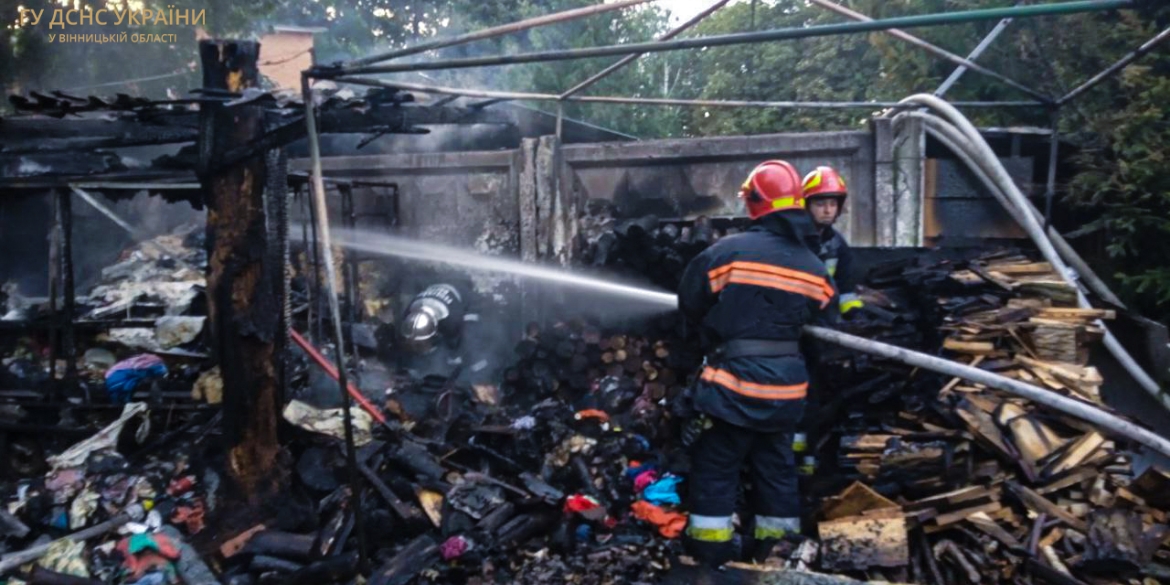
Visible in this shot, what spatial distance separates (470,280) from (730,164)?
3.42 metres

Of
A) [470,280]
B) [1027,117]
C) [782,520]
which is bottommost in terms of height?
[782,520]

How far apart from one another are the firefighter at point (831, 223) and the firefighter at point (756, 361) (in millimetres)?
822

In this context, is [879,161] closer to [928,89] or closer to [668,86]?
[928,89]

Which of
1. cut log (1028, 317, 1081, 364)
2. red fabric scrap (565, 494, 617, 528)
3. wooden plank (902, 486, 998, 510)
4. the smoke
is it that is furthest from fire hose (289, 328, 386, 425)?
cut log (1028, 317, 1081, 364)

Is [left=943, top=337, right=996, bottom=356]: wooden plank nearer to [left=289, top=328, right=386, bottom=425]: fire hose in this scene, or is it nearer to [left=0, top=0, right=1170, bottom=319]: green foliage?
[left=0, top=0, right=1170, bottom=319]: green foliage

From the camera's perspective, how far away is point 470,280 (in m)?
9.55

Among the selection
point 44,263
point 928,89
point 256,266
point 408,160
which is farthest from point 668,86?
point 256,266

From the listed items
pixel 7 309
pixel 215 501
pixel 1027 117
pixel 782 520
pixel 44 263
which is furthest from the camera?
pixel 44 263

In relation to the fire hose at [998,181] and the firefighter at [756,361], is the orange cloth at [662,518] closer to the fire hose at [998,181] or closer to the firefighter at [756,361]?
the firefighter at [756,361]

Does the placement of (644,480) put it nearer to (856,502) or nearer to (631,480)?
(631,480)

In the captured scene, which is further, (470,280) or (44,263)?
(44,263)

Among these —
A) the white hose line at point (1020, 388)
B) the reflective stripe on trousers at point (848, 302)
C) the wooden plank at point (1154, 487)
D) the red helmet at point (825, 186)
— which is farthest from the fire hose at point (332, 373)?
the wooden plank at point (1154, 487)

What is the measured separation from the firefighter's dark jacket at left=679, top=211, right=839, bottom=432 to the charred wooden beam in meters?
2.97

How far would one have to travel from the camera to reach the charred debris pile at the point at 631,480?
15.8 ft
